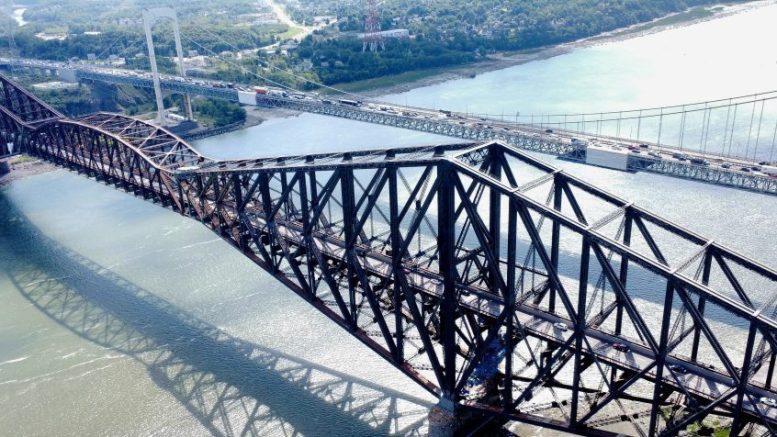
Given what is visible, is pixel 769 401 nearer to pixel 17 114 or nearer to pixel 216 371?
pixel 216 371

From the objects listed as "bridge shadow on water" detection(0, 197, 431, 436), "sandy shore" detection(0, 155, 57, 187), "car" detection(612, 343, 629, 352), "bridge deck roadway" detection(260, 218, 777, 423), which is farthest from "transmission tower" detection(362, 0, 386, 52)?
"car" detection(612, 343, 629, 352)

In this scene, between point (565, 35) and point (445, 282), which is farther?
point (565, 35)

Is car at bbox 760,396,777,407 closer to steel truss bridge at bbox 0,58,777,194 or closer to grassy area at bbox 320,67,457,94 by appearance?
steel truss bridge at bbox 0,58,777,194

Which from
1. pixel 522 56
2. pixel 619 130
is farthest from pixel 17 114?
pixel 522 56

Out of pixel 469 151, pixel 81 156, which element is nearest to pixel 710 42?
pixel 81 156

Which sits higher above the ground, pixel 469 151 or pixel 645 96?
pixel 469 151

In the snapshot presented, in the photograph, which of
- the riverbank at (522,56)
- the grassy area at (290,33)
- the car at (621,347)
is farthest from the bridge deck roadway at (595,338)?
the grassy area at (290,33)

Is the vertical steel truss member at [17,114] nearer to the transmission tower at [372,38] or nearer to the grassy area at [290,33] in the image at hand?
the transmission tower at [372,38]

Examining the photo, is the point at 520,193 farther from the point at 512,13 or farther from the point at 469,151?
the point at 512,13
